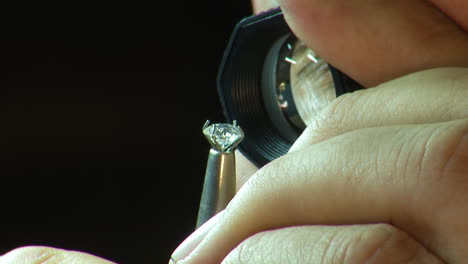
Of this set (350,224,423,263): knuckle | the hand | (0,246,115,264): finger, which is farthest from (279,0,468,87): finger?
(0,246,115,264): finger

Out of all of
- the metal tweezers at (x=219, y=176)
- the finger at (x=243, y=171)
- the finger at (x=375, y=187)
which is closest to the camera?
the finger at (x=375, y=187)

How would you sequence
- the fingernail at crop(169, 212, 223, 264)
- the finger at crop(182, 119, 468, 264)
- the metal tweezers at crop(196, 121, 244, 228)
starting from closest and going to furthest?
the finger at crop(182, 119, 468, 264), the fingernail at crop(169, 212, 223, 264), the metal tweezers at crop(196, 121, 244, 228)

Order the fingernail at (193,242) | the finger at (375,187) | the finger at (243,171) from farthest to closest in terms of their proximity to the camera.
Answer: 1. the finger at (243,171)
2. the fingernail at (193,242)
3. the finger at (375,187)

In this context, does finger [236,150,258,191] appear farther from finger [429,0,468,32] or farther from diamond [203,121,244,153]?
finger [429,0,468,32]

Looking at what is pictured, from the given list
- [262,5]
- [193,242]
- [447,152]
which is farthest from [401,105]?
[262,5]

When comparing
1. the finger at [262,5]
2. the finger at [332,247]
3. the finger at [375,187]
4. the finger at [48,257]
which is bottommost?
the finger at [48,257]

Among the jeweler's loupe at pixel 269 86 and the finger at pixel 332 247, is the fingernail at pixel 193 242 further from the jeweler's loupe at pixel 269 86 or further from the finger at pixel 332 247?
the jeweler's loupe at pixel 269 86

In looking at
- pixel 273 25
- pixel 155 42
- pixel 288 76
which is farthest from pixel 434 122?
pixel 155 42

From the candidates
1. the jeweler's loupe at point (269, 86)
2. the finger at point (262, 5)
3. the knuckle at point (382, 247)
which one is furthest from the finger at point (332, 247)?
the finger at point (262, 5)
